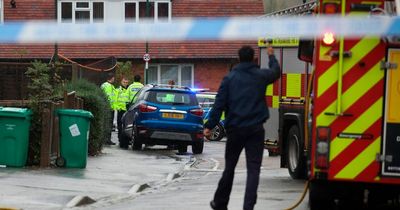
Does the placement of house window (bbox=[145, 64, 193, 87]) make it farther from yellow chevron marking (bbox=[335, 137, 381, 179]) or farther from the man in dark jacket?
yellow chevron marking (bbox=[335, 137, 381, 179])

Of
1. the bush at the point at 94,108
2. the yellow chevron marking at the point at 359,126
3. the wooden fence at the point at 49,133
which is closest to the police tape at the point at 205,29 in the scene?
the yellow chevron marking at the point at 359,126

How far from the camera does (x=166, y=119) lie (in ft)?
67.4

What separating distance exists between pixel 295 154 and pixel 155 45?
28.8m

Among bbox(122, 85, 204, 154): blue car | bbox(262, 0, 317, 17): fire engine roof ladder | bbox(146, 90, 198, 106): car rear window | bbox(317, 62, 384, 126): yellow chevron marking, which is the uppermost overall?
bbox(262, 0, 317, 17): fire engine roof ladder

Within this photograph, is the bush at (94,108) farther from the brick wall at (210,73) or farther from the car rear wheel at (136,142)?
the brick wall at (210,73)

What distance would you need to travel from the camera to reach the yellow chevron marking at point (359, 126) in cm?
896

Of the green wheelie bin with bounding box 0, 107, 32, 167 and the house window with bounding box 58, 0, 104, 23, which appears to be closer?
the green wheelie bin with bounding box 0, 107, 32, 167

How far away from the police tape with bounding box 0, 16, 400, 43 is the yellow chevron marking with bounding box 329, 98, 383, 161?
82 centimetres

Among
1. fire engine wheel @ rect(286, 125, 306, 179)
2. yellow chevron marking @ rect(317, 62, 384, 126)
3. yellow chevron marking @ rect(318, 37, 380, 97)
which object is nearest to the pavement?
fire engine wheel @ rect(286, 125, 306, 179)

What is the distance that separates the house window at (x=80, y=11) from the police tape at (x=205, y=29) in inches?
1341

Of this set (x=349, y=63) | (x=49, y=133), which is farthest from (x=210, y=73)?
(x=349, y=63)

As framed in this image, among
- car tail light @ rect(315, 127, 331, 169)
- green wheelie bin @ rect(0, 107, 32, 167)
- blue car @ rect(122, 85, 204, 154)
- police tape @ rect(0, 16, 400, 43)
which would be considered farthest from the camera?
blue car @ rect(122, 85, 204, 154)

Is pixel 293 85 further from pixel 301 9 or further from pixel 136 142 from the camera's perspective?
pixel 136 142

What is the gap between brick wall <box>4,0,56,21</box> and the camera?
42000 mm
